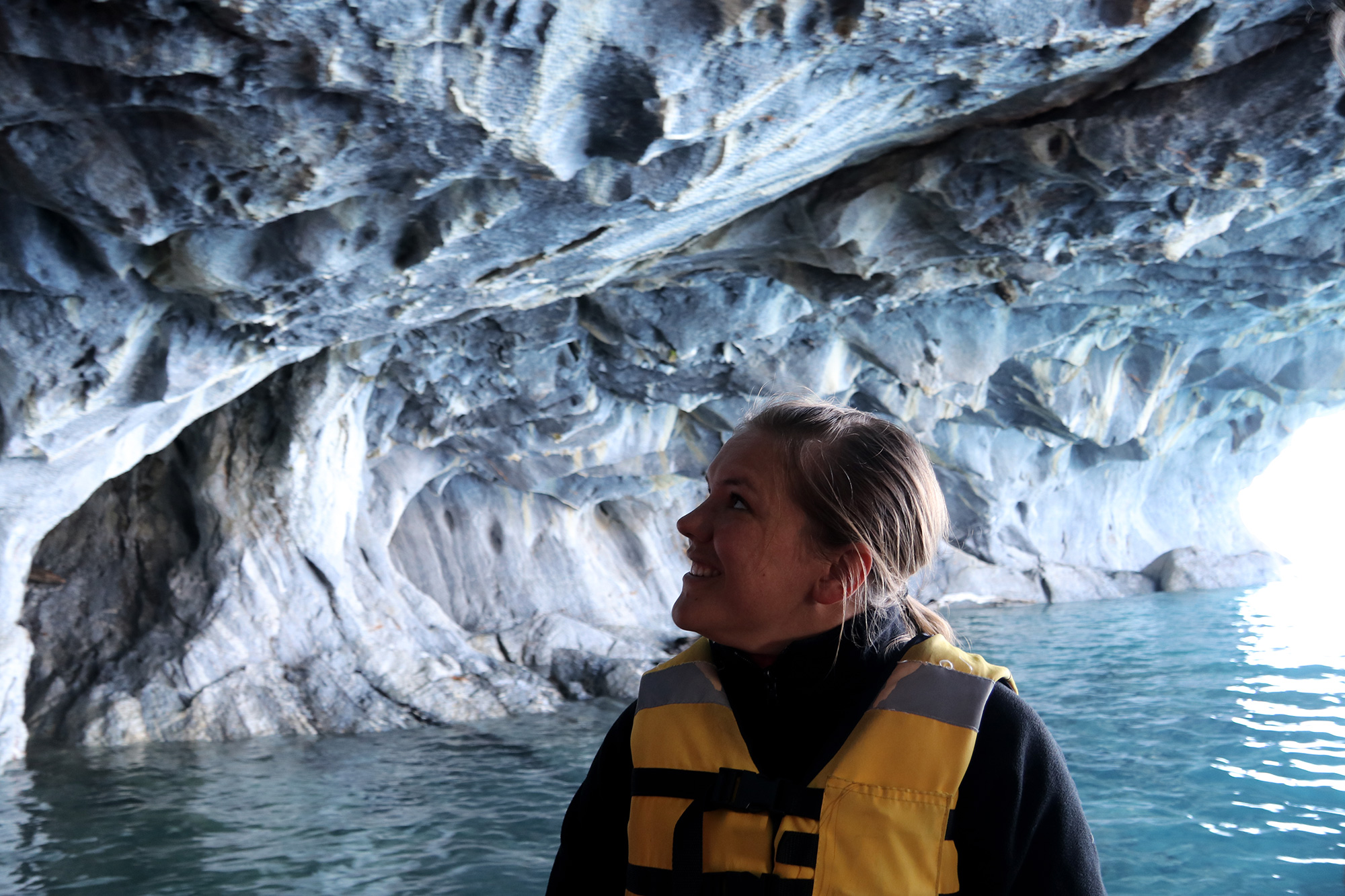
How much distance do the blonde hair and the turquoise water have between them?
3.81 meters

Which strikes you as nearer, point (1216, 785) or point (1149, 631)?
point (1216, 785)

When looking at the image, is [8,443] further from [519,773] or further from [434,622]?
[434,622]

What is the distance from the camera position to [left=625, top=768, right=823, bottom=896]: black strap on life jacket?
122cm

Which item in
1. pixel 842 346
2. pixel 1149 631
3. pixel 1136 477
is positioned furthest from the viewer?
pixel 1136 477

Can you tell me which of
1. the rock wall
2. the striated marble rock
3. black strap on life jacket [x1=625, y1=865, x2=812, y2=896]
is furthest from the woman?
the striated marble rock

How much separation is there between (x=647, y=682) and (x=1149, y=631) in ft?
44.9

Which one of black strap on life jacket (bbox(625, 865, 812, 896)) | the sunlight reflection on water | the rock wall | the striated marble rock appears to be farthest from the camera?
the striated marble rock

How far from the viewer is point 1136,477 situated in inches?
857

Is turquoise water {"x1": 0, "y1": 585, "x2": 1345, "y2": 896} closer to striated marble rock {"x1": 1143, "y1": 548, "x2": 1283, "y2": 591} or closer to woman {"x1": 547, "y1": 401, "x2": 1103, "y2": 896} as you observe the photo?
woman {"x1": 547, "y1": 401, "x2": 1103, "y2": 896}

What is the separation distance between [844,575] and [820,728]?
21cm

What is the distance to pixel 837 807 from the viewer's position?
1.23 meters

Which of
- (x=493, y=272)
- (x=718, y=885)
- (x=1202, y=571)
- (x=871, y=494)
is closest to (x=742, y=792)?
(x=718, y=885)

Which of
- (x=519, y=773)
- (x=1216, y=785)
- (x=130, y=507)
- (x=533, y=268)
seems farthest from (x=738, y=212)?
(x=130, y=507)

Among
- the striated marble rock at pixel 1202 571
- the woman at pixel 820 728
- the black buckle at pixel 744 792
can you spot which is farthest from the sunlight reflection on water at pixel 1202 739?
the striated marble rock at pixel 1202 571
